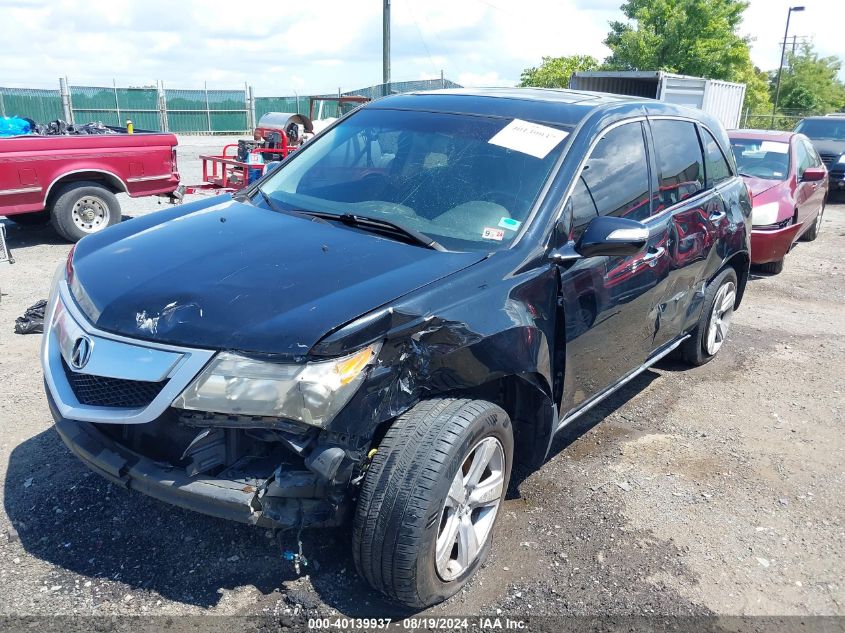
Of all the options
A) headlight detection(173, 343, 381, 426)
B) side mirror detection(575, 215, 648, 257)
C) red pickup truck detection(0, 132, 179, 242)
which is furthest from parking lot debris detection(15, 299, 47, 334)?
side mirror detection(575, 215, 648, 257)

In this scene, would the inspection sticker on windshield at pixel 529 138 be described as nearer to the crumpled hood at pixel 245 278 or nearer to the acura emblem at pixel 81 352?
the crumpled hood at pixel 245 278

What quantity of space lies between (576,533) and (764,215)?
603 cm

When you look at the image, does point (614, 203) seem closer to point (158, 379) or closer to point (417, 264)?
point (417, 264)

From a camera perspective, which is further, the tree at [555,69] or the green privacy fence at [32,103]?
the tree at [555,69]

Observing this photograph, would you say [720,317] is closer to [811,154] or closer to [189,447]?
[189,447]

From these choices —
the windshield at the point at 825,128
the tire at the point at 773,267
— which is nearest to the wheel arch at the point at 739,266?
the tire at the point at 773,267

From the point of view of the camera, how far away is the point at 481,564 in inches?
119

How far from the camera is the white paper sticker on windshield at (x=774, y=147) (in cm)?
939

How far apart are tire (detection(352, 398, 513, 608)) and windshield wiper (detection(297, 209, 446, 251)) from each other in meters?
0.74

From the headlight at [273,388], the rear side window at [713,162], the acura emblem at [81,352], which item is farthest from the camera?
the rear side window at [713,162]

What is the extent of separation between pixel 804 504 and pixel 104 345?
3501 millimetres

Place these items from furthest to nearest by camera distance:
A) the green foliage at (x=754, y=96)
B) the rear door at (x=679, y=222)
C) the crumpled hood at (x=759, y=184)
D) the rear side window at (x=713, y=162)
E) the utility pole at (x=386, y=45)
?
the green foliage at (x=754, y=96) < the utility pole at (x=386, y=45) < the crumpled hood at (x=759, y=184) < the rear side window at (x=713, y=162) < the rear door at (x=679, y=222)

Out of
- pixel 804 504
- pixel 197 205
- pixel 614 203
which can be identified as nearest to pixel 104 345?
pixel 197 205

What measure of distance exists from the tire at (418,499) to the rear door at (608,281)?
819mm
